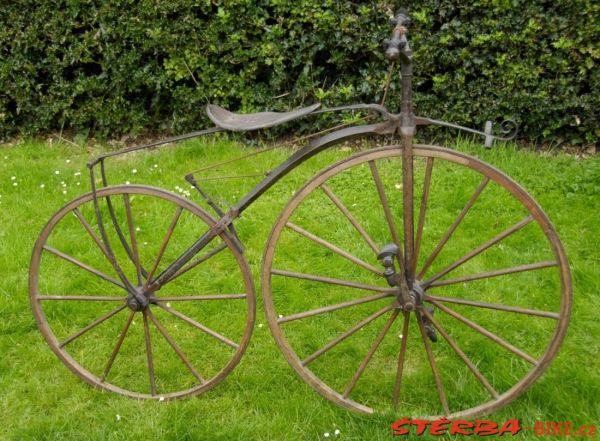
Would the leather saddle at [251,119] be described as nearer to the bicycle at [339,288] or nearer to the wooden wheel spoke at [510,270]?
the bicycle at [339,288]

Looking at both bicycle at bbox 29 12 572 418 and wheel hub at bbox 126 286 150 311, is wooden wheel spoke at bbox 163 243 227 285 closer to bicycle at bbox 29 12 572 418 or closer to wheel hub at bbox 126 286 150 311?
bicycle at bbox 29 12 572 418

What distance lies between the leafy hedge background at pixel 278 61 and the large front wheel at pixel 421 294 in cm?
66

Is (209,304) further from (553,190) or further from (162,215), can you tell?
(553,190)

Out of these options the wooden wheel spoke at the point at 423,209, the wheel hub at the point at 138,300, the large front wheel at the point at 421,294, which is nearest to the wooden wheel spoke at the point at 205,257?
the wheel hub at the point at 138,300

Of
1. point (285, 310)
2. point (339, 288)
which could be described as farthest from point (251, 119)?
point (339, 288)

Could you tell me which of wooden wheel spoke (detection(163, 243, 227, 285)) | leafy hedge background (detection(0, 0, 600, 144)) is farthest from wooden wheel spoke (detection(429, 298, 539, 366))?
leafy hedge background (detection(0, 0, 600, 144))

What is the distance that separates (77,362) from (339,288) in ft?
4.38

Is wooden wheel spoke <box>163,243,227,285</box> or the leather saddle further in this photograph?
wooden wheel spoke <box>163,243,227,285</box>

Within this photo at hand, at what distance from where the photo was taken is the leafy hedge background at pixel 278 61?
169 inches

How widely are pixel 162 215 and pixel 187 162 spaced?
0.69 meters

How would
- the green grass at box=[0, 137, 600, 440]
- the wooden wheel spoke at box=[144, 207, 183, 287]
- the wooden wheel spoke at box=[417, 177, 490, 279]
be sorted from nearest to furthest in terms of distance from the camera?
the wooden wheel spoke at box=[417, 177, 490, 279]
the wooden wheel spoke at box=[144, 207, 183, 287]
the green grass at box=[0, 137, 600, 440]

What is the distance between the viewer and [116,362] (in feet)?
10.2

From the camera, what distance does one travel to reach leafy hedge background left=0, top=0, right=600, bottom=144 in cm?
430

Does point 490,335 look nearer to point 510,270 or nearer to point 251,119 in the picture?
point 510,270
